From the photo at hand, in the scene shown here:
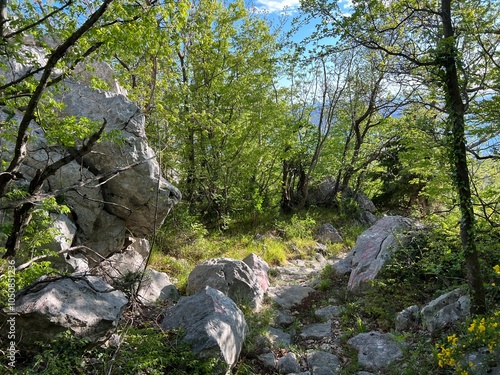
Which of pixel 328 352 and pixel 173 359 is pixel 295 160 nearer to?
pixel 328 352

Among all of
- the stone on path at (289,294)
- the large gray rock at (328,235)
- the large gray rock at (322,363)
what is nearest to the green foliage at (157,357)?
the large gray rock at (322,363)

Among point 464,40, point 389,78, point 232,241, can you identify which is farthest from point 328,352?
point 232,241

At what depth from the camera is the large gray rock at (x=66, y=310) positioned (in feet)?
13.3

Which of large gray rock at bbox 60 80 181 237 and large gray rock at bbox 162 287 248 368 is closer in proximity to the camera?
large gray rock at bbox 162 287 248 368

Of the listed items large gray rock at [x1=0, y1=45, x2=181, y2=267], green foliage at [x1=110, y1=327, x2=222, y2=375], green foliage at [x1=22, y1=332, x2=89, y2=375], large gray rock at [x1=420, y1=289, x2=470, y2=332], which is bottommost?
green foliage at [x1=110, y1=327, x2=222, y2=375]

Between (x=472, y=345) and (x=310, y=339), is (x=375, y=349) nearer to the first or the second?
(x=310, y=339)

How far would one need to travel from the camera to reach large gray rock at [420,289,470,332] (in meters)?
5.33

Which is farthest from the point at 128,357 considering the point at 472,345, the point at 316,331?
the point at 472,345

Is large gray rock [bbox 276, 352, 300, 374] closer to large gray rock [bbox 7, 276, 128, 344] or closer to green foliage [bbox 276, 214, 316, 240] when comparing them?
large gray rock [bbox 7, 276, 128, 344]

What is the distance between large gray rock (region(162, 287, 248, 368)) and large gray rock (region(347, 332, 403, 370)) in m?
1.84

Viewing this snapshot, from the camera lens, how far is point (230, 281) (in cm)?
738

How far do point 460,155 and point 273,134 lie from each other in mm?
8927

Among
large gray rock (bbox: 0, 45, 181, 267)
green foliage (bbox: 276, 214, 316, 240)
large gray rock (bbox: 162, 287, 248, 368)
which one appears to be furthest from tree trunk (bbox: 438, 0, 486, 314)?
green foliage (bbox: 276, 214, 316, 240)

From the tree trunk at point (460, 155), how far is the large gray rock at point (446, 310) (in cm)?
39
